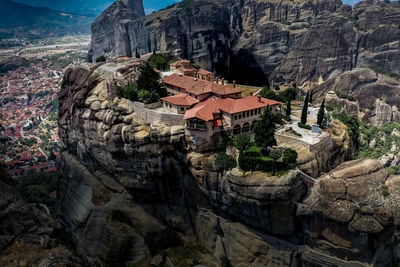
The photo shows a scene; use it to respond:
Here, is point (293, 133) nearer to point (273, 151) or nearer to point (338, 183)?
point (273, 151)

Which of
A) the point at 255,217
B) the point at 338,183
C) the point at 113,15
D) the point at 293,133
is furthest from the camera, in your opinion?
the point at 113,15

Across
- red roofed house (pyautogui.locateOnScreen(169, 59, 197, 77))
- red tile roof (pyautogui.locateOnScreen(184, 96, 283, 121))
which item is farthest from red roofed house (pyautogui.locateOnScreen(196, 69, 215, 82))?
red tile roof (pyautogui.locateOnScreen(184, 96, 283, 121))

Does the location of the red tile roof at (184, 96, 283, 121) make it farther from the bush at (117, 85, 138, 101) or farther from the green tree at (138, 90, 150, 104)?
the bush at (117, 85, 138, 101)

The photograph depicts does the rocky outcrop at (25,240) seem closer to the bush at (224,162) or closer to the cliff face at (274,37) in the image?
the bush at (224,162)

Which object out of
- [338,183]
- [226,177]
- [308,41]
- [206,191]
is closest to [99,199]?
[206,191]

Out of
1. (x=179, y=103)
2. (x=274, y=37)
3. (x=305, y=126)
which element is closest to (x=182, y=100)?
(x=179, y=103)

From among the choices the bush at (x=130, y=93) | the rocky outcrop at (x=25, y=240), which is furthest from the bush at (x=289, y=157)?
the rocky outcrop at (x=25, y=240)
